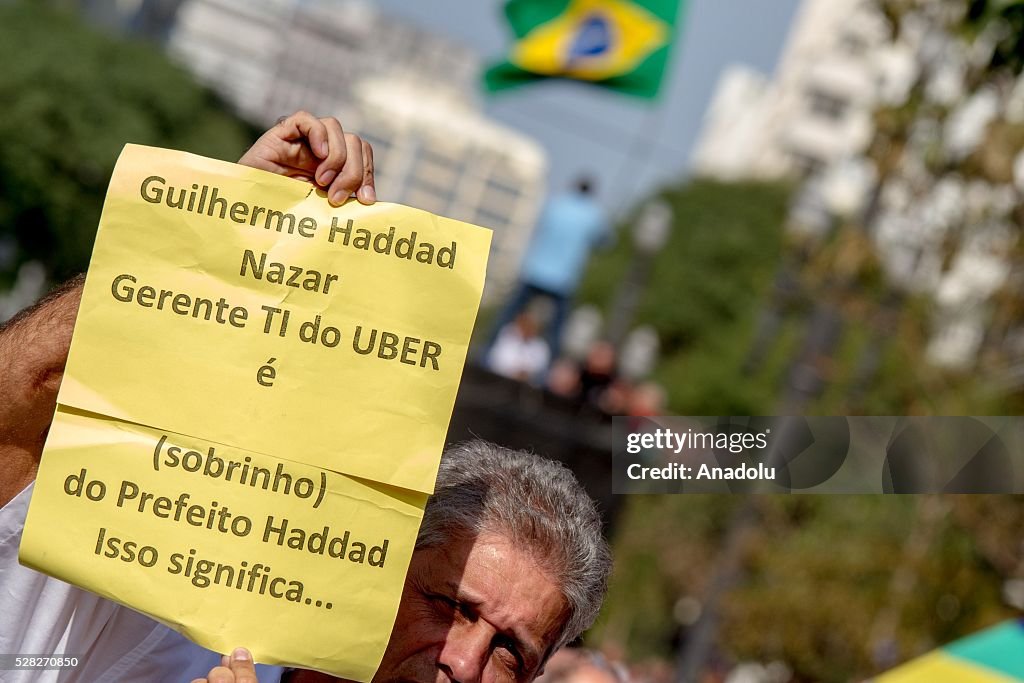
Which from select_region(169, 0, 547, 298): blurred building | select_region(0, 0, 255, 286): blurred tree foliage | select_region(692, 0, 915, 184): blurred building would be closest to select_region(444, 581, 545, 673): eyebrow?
select_region(0, 0, 255, 286): blurred tree foliage

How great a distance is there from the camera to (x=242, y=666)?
5.59 feet

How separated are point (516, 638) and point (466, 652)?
86 millimetres

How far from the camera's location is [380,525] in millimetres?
1760

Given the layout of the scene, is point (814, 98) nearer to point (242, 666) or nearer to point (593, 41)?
point (593, 41)

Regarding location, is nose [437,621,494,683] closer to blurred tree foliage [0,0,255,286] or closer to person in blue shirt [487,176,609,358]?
person in blue shirt [487,176,609,358]

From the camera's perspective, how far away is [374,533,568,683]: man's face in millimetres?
1912

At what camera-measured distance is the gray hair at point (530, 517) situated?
80.1 inches

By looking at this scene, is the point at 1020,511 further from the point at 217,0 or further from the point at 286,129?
the point at 217,0

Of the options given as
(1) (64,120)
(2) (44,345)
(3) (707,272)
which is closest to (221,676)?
(2) (44,345)

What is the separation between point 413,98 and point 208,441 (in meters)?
187

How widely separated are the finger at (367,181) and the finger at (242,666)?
1.99 feet

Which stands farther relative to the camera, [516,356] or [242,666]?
[516,356]

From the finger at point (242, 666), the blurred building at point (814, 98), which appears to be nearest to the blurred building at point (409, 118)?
the blurred building at point (814, 98)

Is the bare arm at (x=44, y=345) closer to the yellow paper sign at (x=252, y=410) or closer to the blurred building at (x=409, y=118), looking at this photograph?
the yellow paper sign at (x=252, y=410)
